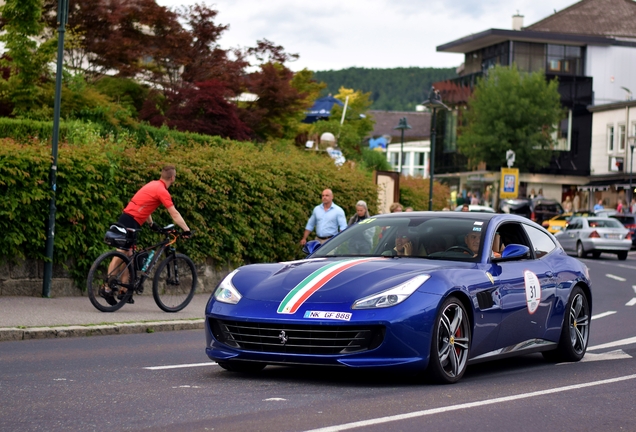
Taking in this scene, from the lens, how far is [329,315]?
8305 millimetres

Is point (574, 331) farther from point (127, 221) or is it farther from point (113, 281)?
point (127, 221)

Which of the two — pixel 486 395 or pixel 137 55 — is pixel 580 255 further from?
pixel 486 395

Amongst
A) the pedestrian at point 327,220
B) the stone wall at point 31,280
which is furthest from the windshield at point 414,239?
the pedestrian at point 327,220

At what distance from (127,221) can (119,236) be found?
1.19ft

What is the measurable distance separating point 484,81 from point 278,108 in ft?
163

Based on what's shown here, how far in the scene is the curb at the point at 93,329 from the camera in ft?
39.4

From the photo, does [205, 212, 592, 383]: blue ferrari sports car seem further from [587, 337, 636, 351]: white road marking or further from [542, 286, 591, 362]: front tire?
[587, 337, 636, 351]: white road marking

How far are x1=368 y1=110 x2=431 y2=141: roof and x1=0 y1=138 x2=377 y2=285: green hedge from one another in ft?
447

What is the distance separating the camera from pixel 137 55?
30.5 m

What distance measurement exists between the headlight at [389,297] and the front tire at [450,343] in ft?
0.93

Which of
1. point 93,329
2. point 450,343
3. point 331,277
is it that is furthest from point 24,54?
point 450,343

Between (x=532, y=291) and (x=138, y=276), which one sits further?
(x=138, y=276)

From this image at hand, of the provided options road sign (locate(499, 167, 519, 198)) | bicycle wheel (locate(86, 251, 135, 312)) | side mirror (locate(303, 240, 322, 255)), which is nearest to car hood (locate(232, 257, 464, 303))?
side mirror (locate(303, 240, 322, 255))

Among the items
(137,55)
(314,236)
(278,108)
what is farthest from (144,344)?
(278,108)
